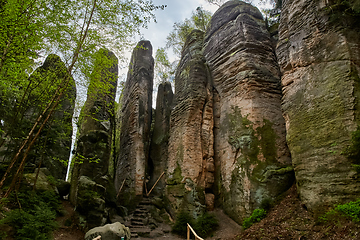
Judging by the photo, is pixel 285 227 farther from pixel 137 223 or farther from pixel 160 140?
pixel 160 140

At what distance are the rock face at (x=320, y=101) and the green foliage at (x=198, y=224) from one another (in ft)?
13.1

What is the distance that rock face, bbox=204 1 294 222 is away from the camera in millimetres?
8930

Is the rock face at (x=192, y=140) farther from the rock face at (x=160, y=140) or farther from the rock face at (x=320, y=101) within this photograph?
the rock face at (x=320, y=101)

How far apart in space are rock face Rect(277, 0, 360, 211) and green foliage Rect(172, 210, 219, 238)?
399cm

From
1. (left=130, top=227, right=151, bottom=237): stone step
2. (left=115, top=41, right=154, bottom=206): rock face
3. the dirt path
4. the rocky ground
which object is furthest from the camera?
(left=115, top=41, right=154, bottom=206): rock face

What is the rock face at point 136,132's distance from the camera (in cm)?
1402

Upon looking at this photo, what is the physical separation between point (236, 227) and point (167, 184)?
13.8 ft

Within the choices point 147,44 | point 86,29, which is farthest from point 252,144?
point 147,44

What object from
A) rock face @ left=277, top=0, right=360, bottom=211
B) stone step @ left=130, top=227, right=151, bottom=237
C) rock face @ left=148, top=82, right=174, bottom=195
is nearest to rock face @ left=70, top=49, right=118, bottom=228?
stone step @ left=130, top=227, right=151, bottom=237

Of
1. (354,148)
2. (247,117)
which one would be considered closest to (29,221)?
(247,117)

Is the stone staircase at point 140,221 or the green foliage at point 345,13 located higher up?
the green foliage at point 345,13

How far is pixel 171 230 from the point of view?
1016cm

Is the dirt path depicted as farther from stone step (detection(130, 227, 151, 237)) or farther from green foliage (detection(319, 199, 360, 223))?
green foliage (detection(319, 199, 360, 223))

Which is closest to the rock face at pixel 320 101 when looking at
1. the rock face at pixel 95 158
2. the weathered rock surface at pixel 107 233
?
the weathered rock surface at pixel 107 233
